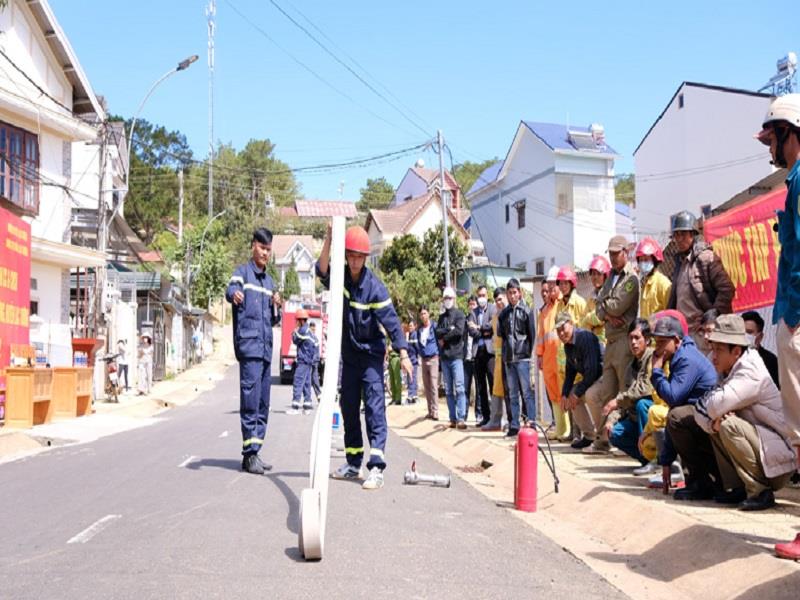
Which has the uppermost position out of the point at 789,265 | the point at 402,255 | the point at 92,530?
the point at 402,255

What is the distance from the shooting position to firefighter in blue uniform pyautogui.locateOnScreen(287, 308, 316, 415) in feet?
61.1

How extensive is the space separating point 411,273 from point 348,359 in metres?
32.8

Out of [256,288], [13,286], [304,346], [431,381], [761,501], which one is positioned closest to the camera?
[761,501]

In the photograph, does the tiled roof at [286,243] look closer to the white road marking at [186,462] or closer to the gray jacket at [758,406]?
the white road marking at [186,462]

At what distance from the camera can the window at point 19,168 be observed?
79.4 ft

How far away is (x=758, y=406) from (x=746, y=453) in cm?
37

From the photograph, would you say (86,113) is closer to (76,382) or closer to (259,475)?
(76,382)

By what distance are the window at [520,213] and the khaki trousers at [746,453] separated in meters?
39.2

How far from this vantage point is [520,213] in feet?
150

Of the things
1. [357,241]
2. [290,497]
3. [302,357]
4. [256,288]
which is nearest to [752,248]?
[357,241]

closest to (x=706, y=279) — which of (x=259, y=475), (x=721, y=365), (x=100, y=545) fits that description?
(x=721, y=365)

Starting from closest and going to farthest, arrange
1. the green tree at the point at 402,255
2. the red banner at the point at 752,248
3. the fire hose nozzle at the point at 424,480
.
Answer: the fire hose nozzle at the point at 424,480 < the red banner at the point at 752,248 < the green tree at the point at 402,255

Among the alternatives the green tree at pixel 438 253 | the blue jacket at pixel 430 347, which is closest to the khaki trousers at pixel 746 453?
the blue jacket at pixel 430 347

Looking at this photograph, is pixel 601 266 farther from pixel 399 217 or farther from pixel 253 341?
pixel 399 217
